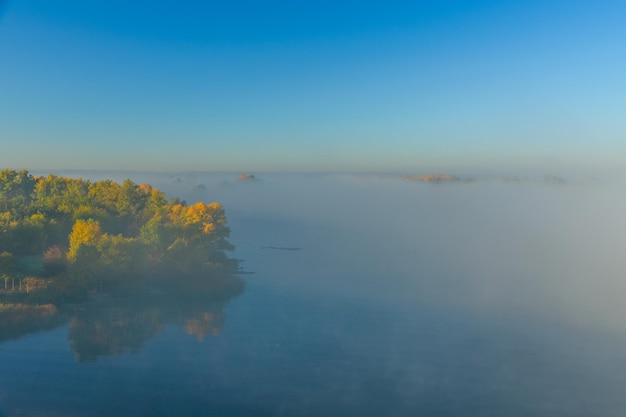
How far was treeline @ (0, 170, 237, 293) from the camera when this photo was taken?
12258mm

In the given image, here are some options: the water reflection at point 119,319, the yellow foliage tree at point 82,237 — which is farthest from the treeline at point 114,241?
the water reflection at point 119,319

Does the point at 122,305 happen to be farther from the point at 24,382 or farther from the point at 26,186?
the point at 26,186

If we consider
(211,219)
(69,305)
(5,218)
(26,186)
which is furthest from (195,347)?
(26,186)

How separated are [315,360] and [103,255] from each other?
6657 millimetres

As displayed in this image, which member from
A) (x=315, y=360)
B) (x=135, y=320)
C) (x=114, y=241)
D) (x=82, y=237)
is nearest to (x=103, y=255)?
(x=114, y=241)

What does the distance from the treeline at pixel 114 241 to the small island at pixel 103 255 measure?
0.08 ft

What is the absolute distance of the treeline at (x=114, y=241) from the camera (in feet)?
40.2

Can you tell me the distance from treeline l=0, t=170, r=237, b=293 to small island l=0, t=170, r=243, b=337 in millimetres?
24

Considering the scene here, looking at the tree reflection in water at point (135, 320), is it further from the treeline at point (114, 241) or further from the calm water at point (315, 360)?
the treeline at point (114, 241)

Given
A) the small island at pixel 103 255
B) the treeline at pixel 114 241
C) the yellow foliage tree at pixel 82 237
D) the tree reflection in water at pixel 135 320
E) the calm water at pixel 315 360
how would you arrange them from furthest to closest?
the yellow foliage tree at pixel 82 237 → the treeline at pixel 114 241 → the small island at pixel 103 255 → the tree reflection in water at pixel 135 320 → the calm water at pixel 315 360

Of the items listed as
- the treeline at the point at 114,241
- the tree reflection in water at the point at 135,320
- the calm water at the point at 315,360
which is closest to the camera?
the calm water at the point at 315,360

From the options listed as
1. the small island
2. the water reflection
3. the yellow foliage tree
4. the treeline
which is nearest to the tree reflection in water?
the water reflection

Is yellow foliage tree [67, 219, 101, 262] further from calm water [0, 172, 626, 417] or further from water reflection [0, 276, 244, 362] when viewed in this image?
calm water [0, 172, 626, 417]

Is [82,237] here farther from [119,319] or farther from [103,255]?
[119,319]
